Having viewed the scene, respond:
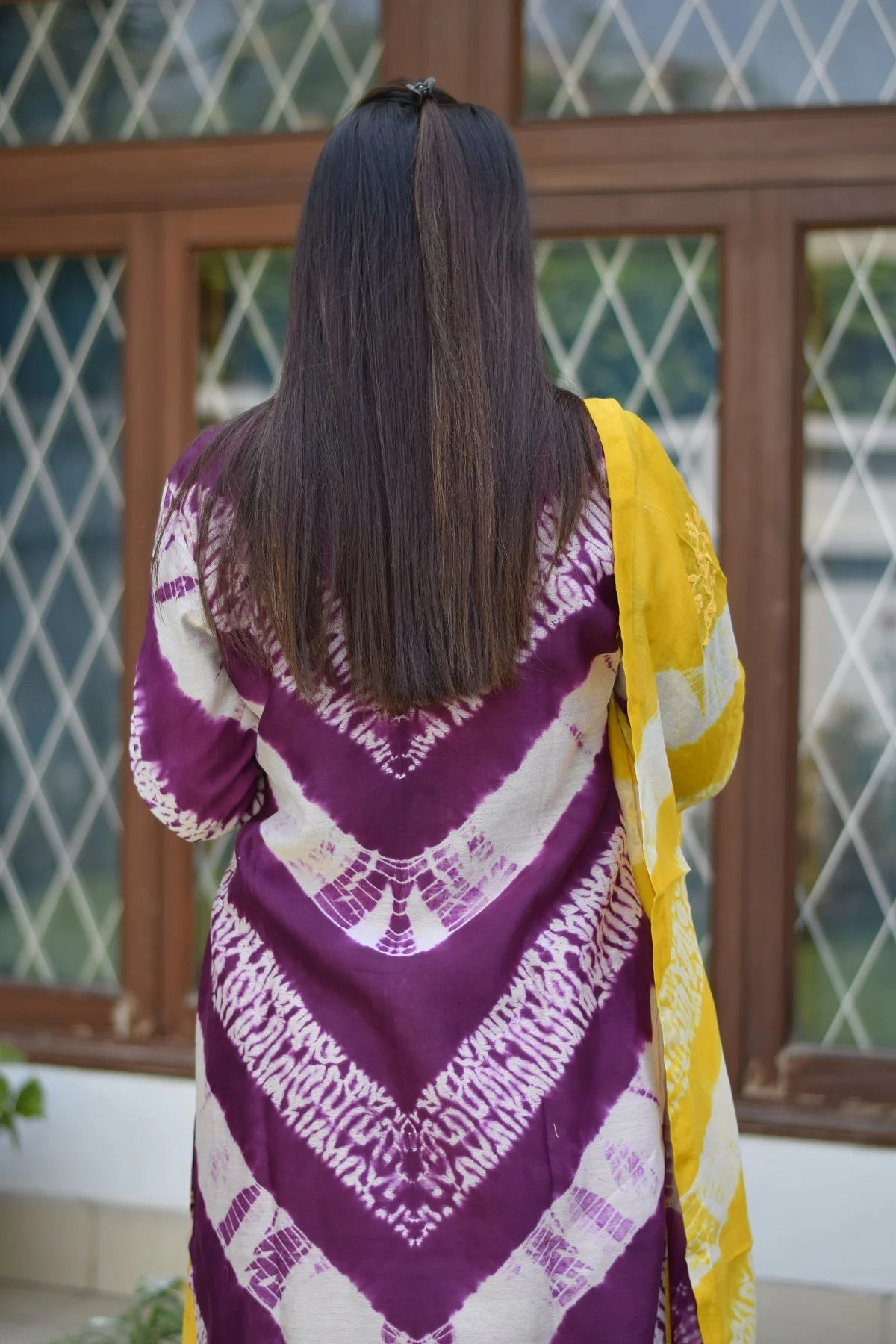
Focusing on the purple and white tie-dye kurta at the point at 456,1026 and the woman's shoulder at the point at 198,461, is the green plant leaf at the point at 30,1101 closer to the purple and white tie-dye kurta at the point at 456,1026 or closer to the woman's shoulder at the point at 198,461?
the purple and white tie-dye kurta at the point at 456,1026

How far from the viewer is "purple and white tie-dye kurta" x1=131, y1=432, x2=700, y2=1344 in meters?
1.37

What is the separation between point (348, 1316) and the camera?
1.39 m

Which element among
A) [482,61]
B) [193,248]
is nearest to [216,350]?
[193,248]

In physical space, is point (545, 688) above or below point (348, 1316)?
above

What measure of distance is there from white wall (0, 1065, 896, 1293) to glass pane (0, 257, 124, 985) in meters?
0.27

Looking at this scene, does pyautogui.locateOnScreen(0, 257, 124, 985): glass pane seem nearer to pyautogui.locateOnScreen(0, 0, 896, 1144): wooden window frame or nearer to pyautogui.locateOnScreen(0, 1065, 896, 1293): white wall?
pyautogui.locateOnScreen(0, 1065, 896, 1293): white wall

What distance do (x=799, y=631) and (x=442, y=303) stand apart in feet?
4.84

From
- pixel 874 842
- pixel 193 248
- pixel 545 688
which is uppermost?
pixel 193 248

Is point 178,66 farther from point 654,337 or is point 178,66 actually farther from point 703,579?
point 703,579

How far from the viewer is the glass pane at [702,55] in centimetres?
263

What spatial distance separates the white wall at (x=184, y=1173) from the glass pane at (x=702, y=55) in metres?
1.91

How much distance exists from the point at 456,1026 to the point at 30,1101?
1.64m

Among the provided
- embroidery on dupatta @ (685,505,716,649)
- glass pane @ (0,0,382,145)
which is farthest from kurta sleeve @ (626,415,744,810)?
glass pane @ (0,0,382,145)

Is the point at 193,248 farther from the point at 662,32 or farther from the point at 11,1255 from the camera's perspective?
the point at 11,1255
